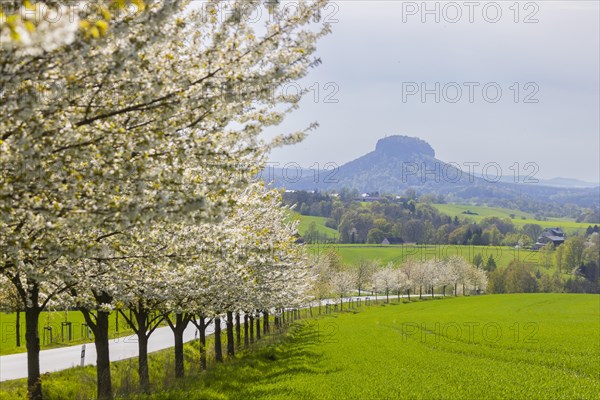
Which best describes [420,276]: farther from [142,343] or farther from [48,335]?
[142,343]

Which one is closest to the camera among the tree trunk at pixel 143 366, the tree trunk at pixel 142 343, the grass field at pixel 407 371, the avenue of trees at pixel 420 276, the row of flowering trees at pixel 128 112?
the row of flowering trees at pixel 128 112

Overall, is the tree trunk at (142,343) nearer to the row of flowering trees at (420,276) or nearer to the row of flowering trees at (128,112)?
the row of flowering trees at (128,112)

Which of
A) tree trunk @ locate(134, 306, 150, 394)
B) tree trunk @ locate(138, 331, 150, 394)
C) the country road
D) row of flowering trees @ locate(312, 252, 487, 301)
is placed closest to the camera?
tree trunk @ locate(134, 306, 150, 394)

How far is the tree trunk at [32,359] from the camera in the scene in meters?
16.0

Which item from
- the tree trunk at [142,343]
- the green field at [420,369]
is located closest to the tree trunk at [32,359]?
the green field at [420,369]

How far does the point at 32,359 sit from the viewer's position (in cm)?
1619

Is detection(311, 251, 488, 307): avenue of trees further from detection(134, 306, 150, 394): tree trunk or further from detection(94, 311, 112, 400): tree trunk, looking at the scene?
detection(94, 311, 112, 400): tree trunk

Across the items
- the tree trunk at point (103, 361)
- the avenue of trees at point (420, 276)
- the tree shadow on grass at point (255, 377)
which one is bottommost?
the avenue of trees at point (420, 276)

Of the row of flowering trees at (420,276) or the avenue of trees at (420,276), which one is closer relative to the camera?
the avenue of trees at (420,276)

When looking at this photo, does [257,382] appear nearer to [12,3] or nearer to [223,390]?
[223,390]

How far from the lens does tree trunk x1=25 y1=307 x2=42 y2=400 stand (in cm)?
1603

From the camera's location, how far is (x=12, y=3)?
18.2 feet

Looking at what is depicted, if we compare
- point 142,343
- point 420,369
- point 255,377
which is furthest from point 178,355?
point 420,369

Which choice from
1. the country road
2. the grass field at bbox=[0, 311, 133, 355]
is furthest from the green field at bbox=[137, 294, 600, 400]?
the grass field at bbox=[0, 311, 133, 355]
